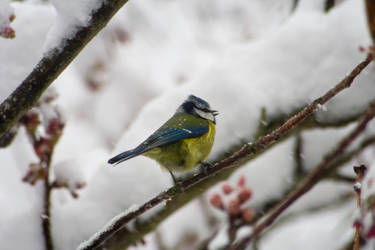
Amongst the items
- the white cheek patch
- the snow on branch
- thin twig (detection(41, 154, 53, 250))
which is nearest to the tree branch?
thin twig (detection(41, 154, 53, 250))

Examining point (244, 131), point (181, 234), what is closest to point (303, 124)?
point (244, 131)

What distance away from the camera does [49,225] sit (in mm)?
1815

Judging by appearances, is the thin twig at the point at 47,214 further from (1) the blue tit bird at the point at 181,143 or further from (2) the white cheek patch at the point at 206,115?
(2) the white cheek patch at the point at 206,115

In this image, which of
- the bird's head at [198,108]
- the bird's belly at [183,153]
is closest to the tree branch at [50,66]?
the bird's belly at [183,153]

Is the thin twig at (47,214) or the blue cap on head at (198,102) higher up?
the blue cap on head at (198,102)

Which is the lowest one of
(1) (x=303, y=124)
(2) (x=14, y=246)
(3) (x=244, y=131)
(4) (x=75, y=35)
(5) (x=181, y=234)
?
(5) (x=181, y=234)

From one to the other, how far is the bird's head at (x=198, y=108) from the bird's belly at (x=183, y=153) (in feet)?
0.62

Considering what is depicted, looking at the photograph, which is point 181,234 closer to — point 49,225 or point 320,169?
point 49,225

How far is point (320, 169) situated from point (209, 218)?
1857 millimetres

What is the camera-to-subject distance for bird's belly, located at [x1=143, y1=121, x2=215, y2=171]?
2260 mm

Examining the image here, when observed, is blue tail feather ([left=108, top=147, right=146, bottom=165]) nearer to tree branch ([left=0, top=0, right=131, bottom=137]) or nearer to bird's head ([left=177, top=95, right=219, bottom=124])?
tree branch ([left=0, top=0, right=131, bottom=137])

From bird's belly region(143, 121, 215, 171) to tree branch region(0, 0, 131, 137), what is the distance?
93 centimetres

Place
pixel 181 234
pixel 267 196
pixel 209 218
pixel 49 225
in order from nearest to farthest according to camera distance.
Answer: pixel 49 225
pixel 267 196
pixel 209 218
pixel 181 234

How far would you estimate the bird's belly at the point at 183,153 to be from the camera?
2260 millimetres
